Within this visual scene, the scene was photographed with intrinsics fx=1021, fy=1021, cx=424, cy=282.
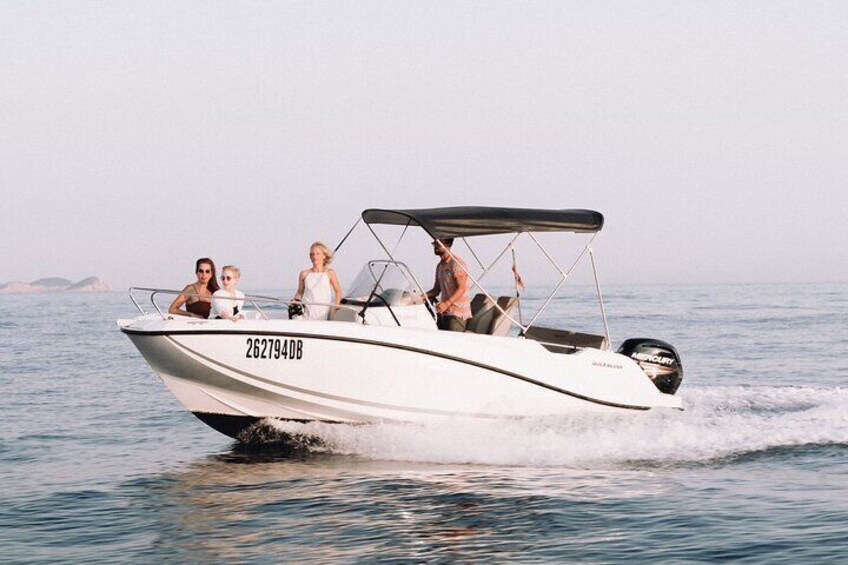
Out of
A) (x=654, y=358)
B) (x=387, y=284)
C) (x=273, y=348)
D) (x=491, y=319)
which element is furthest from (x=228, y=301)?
(x=654, y=358)

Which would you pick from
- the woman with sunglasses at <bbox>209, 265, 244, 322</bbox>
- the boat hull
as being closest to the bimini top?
the boat hull

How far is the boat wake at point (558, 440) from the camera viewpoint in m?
10.7

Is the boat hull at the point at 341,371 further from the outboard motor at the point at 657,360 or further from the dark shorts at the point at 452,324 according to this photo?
the outboard motor at the point at 657,360

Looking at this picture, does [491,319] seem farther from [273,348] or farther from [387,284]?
[273,348]

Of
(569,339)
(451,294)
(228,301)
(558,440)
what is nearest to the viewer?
(228,301)

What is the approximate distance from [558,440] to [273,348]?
10.6 feet

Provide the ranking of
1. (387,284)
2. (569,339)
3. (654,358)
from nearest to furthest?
1. (387,284)
2. (654,358)
3. (569,339)

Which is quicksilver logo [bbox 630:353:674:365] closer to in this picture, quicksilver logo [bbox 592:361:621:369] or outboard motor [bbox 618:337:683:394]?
outboard motor [bbox 618:337:683:394]

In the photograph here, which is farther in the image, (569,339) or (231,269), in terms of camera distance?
(569,339)

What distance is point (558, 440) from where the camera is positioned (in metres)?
11.0

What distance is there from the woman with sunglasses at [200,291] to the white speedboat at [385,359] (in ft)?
1.21

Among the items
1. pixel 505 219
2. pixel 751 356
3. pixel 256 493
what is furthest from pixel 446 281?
pixel 751 356

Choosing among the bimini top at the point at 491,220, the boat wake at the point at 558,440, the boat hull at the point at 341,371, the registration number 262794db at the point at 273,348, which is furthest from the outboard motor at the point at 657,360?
the registration number 262794db at the point at 273,348

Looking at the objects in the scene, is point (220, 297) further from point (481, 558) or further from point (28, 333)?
point (28, 333)
